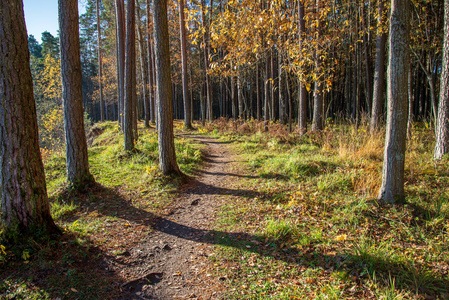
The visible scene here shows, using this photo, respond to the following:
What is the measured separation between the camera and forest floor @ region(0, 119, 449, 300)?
115 inches

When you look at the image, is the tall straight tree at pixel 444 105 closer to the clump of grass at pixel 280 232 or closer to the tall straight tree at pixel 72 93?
the clump of grass at pixel 280 232

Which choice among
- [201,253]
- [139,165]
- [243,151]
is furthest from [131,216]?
[243,151]

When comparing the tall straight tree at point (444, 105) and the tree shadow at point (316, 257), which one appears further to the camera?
the tall straight tree at point (444, 105)

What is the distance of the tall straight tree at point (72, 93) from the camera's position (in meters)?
5.41

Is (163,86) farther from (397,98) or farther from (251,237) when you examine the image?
(397,98)

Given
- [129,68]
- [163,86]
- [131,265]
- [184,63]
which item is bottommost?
[131,265]

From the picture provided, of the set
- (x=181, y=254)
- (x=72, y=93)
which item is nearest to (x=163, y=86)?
(x=72, y=93)

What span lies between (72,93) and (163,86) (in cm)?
216

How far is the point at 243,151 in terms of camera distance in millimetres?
10172

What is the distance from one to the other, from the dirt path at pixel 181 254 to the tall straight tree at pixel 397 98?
3.52 metres

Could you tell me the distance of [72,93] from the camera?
5648 mm

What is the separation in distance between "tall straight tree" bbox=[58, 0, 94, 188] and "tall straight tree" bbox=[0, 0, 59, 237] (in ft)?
7.09

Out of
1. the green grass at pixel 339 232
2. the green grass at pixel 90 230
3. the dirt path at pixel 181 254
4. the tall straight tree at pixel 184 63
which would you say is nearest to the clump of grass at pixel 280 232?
the green grass at pixel 339 232

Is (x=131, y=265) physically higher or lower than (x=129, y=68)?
lower
